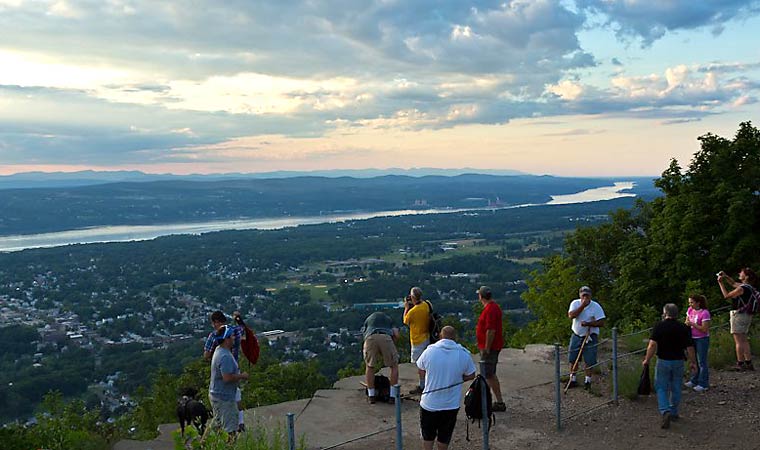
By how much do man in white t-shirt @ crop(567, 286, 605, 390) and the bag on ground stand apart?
0.67 m

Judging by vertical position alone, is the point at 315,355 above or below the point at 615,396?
below

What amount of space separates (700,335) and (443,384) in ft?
14.5

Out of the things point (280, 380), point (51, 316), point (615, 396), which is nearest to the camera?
point (615, 396)

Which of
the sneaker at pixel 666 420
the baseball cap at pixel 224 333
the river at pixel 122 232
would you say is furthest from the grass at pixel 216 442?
the river at pixel 122 232

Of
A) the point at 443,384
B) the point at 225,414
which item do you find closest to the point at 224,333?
the point at 225,414

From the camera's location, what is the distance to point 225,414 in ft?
21.8

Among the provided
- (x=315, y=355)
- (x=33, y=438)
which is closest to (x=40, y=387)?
(x=315, y=355)

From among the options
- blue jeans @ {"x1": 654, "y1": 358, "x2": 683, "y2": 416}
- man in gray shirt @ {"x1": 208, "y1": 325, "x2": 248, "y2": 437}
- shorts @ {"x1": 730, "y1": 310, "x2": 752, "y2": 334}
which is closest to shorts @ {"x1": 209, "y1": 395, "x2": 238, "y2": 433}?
man in gray shirt @ {"x1": 208, "y1": 325, "x2": 248, "y2": 437}

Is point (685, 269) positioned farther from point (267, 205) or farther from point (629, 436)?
point (267, 205)

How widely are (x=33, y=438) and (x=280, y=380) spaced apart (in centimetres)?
1089

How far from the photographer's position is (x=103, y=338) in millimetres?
52094

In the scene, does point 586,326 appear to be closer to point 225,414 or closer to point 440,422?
point 440,422

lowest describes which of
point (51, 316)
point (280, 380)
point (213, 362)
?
point (51, 316)

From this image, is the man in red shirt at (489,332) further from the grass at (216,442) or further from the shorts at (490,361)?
the grass at (216,442)
